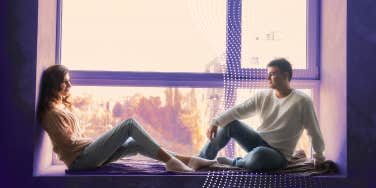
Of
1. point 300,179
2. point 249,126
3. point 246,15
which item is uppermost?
point 246,15

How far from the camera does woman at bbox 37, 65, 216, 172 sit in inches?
107

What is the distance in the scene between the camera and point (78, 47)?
322cm

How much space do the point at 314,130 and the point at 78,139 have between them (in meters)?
1.50

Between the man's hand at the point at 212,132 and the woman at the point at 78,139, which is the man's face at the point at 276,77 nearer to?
→ the man's hand at the point at 212,132

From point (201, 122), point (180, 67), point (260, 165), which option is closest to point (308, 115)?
point (260, 165)

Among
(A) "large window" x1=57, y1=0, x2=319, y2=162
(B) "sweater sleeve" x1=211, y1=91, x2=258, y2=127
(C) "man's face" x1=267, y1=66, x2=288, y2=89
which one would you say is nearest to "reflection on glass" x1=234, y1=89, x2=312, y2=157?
(A) "large window" x1=57, y1=0, x2=319, y2=162

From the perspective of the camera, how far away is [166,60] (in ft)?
10.6

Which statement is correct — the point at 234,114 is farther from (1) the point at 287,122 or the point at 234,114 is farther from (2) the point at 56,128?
(2) the point at 56,128

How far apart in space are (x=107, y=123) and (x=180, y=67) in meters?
Result: 0.66

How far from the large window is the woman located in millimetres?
379

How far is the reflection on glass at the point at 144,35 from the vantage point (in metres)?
3.21
